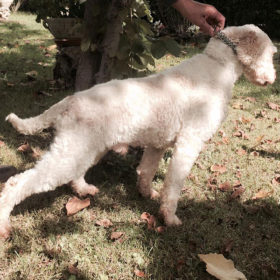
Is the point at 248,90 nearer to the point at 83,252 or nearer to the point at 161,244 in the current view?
the point at 161,244

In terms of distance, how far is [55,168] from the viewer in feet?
8.31

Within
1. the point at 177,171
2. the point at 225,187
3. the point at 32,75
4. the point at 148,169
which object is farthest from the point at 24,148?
the point at 32,75

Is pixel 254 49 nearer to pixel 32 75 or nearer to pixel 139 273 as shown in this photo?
pixel 139 273

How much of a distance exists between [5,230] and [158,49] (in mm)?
2032

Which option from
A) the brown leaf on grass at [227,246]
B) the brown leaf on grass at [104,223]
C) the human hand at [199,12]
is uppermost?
the human hand at [199,12]

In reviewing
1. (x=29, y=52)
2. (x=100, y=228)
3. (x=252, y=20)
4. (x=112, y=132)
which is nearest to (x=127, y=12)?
(x=112, y=132)

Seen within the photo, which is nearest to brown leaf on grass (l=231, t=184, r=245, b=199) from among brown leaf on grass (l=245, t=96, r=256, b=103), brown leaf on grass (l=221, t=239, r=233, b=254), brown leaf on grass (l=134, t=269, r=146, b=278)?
brown leaf on grass (l=221, t=239, r=233, b=254)

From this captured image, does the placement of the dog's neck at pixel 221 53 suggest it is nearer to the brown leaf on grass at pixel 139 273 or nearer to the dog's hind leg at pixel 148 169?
the dog's hind leg at pixel 148 169

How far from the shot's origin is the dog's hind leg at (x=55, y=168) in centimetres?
253

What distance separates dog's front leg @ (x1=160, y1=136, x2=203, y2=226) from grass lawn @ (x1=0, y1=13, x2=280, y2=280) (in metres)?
0.15

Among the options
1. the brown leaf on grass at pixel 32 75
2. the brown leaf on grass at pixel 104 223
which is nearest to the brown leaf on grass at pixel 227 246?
the brown leaf on grass at pixel 104 223

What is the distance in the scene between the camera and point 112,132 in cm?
260

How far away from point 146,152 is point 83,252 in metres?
1.17

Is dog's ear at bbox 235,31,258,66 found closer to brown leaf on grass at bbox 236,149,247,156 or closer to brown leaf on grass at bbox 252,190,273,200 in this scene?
brown leaf on grass at bbox 252,190,273,200
